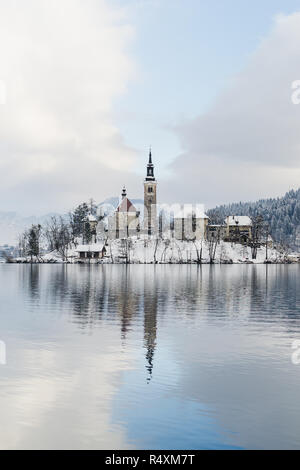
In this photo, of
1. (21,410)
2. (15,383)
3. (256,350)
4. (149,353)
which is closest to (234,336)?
(256,350)

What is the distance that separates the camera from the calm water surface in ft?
53.0

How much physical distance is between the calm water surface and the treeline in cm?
14119

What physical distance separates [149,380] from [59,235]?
16473 centimetres

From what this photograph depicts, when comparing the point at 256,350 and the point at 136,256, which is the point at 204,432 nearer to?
the point at 256,350

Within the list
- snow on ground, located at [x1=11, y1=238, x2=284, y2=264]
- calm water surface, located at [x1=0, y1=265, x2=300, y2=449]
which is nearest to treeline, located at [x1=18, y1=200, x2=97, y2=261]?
snow on ground, located at [x1=11, y1=238, x2=284, y2=264]

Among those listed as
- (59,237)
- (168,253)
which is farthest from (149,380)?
(59,237)

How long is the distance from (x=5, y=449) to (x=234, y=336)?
20.0 meters

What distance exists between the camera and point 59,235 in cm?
18388

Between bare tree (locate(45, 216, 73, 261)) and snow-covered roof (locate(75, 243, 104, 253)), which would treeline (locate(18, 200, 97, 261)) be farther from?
snow-covered roof (locate(75, 243, 104, 253))

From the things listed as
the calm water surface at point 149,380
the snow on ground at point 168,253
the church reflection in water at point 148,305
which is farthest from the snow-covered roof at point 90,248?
the calm water surface at point 149,380

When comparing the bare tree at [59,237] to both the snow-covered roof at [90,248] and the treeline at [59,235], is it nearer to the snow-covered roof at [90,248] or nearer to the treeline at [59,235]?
the treeline at [59,235]

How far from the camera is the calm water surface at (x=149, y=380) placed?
16141 mm
